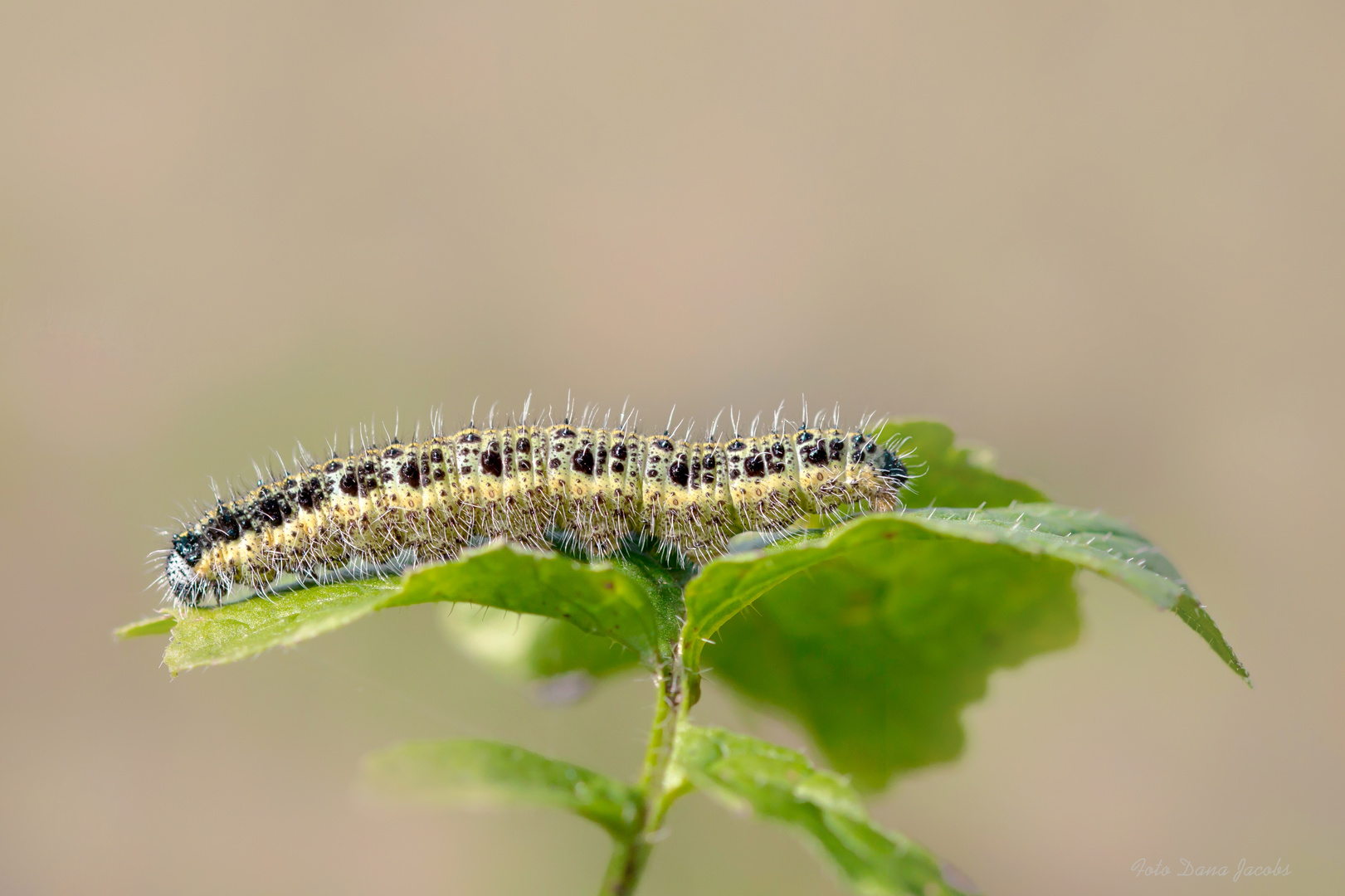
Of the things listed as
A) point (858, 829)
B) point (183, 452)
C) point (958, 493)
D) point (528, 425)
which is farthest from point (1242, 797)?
point (183, 452)

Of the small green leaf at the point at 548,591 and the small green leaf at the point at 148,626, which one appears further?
the small green leaf at the point at 148,626

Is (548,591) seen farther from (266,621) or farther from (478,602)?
(266,621)

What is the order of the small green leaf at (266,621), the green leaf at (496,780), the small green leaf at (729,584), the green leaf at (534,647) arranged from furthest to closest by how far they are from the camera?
the green leaf at (534,647) < the small green leaf at (266,621) < the small green leaf at (729,584) < the green leaf at (496,780)

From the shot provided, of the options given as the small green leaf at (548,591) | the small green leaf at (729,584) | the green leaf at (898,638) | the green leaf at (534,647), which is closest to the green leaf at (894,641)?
the green leaf at (898,638)

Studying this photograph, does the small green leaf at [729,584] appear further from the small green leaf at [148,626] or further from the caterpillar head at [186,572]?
the caterpillar head at [186,572]

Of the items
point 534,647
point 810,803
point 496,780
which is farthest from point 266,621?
point 810,803

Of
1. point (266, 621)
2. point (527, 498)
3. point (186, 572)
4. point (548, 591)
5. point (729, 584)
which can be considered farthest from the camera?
point (527, 498)

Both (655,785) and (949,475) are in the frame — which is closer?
(655,785)
